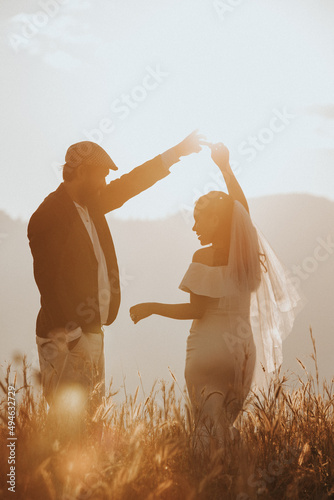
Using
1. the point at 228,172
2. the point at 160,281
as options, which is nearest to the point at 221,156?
the point at 228,172

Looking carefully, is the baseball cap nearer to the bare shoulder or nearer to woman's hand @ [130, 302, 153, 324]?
the bare shoulder

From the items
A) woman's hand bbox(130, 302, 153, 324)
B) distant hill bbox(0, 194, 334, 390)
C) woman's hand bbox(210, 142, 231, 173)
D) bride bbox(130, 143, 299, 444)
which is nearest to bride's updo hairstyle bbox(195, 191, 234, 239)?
bride bbox(130, 143, 299, 444)

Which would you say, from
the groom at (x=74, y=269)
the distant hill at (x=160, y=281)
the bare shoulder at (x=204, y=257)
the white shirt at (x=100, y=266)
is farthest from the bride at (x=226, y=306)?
the distant hill at (x=160, y=281)

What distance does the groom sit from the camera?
143 inches

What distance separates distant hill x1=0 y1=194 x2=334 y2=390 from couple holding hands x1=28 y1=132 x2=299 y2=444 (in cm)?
12256

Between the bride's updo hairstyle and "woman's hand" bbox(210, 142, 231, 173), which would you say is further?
"woman's hand" bbox(210, 142, 231, 173)

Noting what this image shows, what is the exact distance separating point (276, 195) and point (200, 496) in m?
167

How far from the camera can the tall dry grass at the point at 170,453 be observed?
2.00 meters

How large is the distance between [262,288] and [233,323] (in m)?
0.43

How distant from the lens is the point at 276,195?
165 meters

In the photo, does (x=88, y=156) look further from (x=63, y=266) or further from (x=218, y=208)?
(x=218, y=208)

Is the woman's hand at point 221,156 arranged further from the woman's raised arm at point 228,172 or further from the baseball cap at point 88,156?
the baseball cap at point 88,156

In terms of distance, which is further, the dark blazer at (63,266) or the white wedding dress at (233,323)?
the dark blazer at (63,266)

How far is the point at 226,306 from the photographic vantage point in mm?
3543
